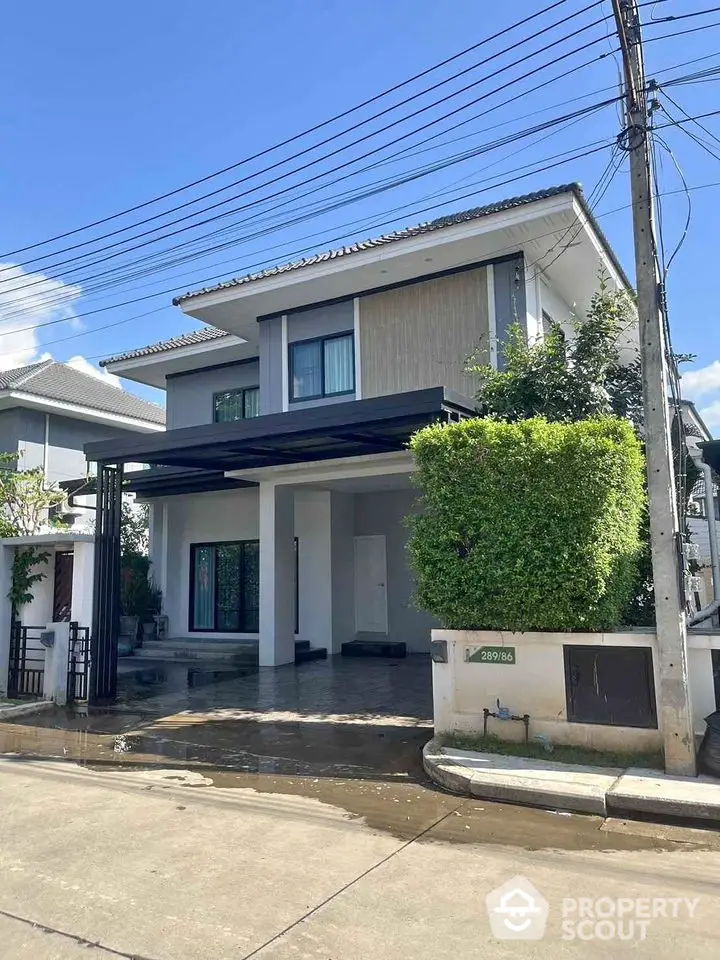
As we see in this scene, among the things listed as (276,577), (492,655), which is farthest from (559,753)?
(276,577)

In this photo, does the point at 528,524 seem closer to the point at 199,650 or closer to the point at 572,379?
the point at 572,379

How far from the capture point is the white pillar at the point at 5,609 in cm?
1159

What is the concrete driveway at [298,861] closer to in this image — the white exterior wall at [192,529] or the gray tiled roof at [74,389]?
the white exterior wall at [192,529]

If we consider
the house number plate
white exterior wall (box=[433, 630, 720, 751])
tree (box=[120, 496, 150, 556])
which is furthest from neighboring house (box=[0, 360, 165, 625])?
the house number plate

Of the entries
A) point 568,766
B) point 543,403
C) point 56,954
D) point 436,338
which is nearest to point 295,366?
point 436,338

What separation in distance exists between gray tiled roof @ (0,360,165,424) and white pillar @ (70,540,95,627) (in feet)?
29.5

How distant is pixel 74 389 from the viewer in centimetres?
2153

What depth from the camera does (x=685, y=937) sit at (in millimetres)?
3660

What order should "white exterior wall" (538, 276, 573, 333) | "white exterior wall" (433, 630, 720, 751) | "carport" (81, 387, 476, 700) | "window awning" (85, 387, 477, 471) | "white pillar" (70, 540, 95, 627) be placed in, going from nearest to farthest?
"white exterior wall" (433, 630, 720, 751) < "window awning" (85, 387, 477, 471) < "carport" (81, 387, 476, 700) < "white pillar" (70, 540, 95, 627) < "white exterior wall" (538, 276, 573, 333)

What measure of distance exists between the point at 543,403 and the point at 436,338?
3521 mm

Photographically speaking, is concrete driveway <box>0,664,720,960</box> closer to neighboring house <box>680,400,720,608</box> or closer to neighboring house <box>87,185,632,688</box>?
neighboring house <box>87,185,632,688</box>

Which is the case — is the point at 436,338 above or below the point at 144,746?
above

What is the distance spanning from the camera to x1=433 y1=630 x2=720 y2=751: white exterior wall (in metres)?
6.82

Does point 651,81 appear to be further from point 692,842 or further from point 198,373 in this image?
point 198,373
